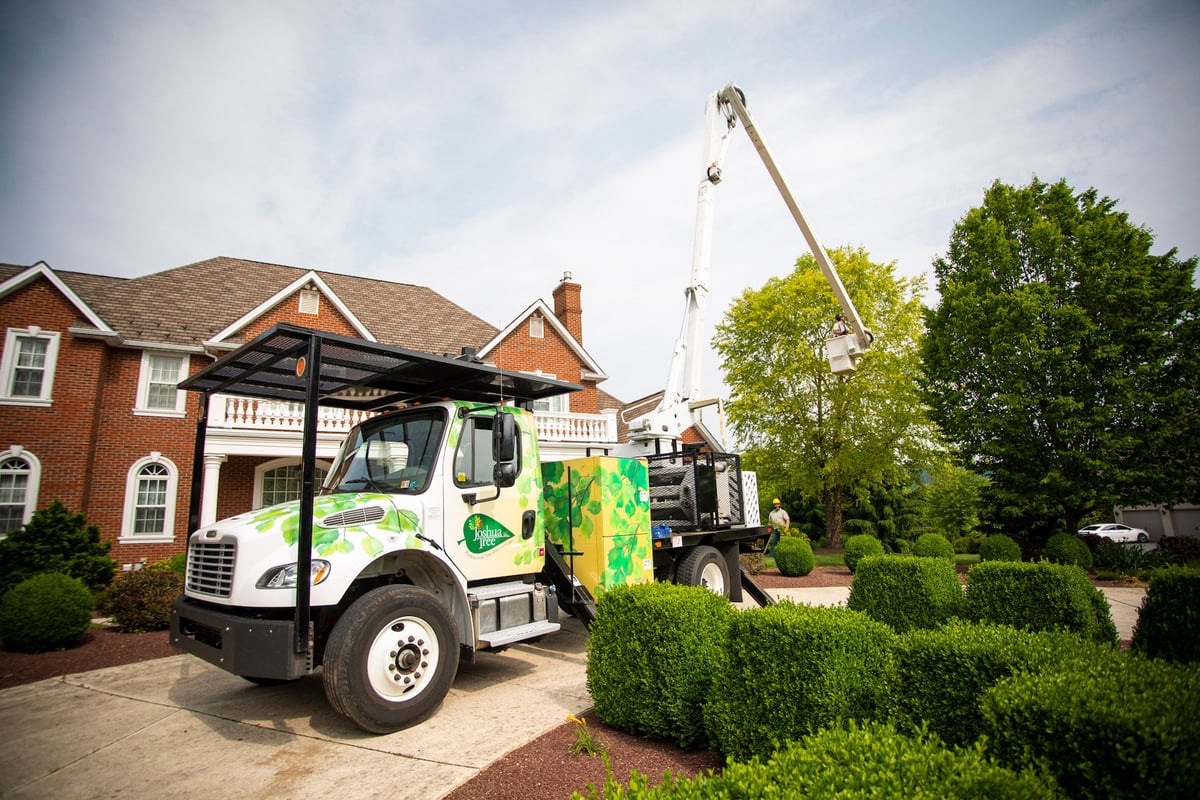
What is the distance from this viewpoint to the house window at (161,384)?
51.4ft

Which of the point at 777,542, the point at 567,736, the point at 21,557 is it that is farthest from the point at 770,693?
the point at 777,542

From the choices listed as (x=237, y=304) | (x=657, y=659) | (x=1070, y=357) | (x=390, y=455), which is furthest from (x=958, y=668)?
(x=237, y=304)

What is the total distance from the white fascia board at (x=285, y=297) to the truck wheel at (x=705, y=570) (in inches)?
465

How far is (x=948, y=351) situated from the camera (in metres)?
18.8

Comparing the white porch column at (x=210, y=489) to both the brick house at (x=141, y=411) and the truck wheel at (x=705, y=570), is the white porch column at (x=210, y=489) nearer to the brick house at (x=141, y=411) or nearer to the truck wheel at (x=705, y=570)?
the brick house at (x=141, y=411)

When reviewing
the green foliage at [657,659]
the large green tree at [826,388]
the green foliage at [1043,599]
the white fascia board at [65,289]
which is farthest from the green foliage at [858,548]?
the white fascia board at [65,289]

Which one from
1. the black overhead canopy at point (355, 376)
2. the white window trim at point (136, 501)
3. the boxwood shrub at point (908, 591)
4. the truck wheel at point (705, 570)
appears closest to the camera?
the black overhead canopy at point (355, 376)

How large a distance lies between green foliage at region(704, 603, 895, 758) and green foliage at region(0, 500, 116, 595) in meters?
10.9

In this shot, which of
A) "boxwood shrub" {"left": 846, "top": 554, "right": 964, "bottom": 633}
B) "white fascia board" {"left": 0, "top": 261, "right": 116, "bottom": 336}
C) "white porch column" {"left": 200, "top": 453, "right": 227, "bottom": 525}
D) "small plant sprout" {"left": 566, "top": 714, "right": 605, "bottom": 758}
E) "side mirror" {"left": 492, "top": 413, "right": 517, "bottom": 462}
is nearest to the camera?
"small plant sprout" {"left": 566, "top": 714, "right": 605, "bottom": 758}

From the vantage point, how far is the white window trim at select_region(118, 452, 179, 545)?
14977 millimetres

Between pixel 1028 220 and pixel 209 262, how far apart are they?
2609cm

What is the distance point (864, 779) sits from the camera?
2.09m

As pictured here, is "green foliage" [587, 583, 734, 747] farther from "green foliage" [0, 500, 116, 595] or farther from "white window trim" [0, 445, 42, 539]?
"white window trim" [0, 445, 42, 539]

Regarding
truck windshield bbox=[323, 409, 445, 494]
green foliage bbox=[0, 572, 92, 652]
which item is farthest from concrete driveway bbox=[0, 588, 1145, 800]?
truck windshield bbox=[323, 409, 445, 494]
